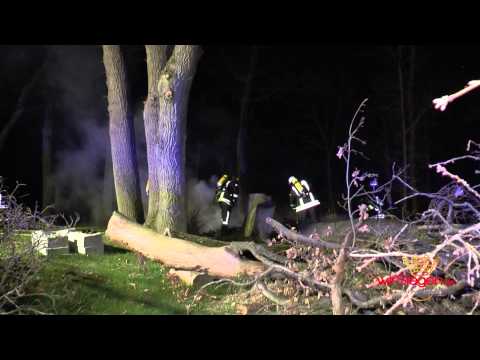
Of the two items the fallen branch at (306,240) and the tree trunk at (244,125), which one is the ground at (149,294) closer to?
the fallen branch at (306,240)

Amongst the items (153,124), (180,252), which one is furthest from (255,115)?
(180,252)

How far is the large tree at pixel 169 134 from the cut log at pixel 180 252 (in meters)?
0.90

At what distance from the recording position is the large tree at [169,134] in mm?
7914

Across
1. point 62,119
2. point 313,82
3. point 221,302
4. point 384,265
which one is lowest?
point 221,302

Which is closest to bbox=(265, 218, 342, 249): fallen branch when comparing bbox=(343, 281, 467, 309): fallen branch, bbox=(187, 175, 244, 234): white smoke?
bbox=(343, 281, 467, 309): fallen branch

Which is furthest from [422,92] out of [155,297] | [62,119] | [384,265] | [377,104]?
[155,297]

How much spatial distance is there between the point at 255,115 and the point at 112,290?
1755 centimetres

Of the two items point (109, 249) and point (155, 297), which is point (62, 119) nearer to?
point (109, 249)

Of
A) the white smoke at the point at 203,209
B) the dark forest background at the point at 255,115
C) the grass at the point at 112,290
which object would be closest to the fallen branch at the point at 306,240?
the grass at the point at 112,290

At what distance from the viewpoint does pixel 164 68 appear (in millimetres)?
8141

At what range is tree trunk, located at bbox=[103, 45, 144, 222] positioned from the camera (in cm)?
906

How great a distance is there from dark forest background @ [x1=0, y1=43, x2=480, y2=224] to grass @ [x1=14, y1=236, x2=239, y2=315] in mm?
6609

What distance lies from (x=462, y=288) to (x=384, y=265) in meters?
1.05

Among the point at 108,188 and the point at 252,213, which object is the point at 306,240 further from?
the point at 108,188
